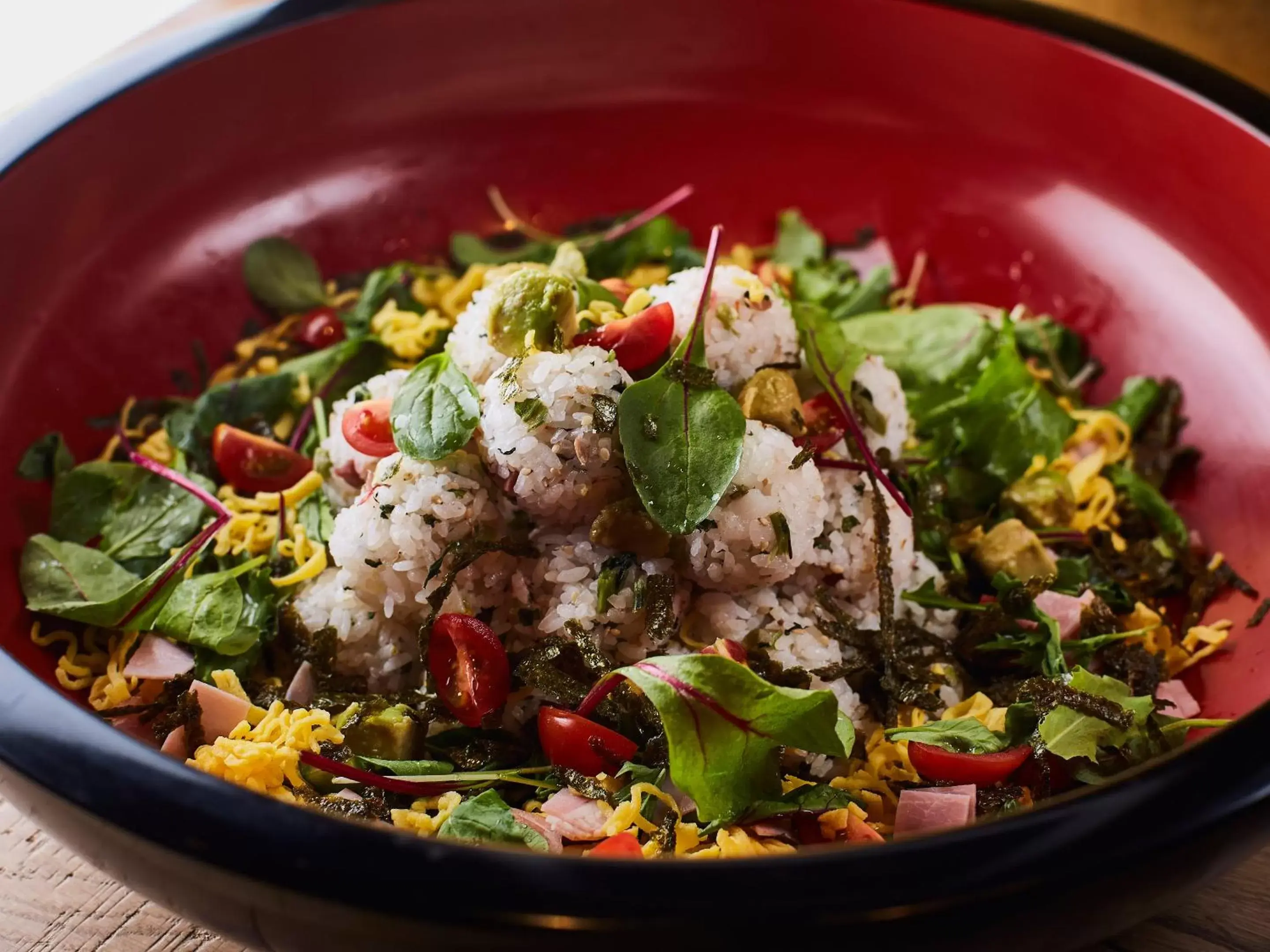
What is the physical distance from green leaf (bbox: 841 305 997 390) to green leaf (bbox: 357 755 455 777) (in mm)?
1372

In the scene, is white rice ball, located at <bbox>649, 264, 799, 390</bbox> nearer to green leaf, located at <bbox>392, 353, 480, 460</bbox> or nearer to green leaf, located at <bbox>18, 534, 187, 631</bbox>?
green leaf, located at <bbox>392, 353, 480, 460</bbox>

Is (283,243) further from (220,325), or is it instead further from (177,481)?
(177,481)

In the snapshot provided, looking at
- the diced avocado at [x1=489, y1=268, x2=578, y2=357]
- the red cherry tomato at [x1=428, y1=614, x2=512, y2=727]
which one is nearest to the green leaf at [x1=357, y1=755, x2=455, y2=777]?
the red cherry tomato at [x1=428, y1=614, x2=512, y2=727]

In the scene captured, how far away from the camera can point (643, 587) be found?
202 centimetres

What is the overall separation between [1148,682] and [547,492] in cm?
114

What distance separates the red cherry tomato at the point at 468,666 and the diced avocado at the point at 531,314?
49cm

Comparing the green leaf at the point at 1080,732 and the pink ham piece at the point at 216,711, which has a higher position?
the pink ham piece at the point at 216,711

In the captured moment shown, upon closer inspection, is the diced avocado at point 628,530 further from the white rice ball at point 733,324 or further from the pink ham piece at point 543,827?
the pink ham piece at point 543,827

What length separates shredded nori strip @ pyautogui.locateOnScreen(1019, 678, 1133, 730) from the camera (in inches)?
77.0

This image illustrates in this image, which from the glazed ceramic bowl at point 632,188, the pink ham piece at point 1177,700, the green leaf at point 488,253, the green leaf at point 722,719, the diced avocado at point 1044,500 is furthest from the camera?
the green leaf at point 488,253

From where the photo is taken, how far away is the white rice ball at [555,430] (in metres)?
1.99

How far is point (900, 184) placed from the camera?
10.3ft

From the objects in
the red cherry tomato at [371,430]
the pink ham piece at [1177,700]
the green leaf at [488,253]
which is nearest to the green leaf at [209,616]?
the red cherry tomato at [371,430]

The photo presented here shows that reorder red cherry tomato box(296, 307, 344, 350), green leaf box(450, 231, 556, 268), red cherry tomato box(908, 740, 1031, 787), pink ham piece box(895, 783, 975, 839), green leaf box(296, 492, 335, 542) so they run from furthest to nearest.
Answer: green leaf box(450, 231, 556, 268)
red cherry tomato box(296, 307, 344, 350)
green leaf box(296, 492, 335, 542)
red cherry tomato box(908, 740, 1031, 787)
pink ham piece box(895, 783, 975, 839)
